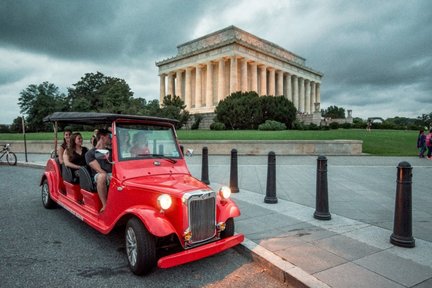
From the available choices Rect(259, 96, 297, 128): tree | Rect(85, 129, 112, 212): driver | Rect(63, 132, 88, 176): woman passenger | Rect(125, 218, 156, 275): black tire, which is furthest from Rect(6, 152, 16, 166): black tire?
Rect(259, 96, 297, 128): tree

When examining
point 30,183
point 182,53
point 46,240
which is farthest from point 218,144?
point 182,53

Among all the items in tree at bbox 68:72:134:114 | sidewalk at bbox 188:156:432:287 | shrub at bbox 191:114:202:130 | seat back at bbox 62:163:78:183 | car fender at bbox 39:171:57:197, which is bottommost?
sidewalk at bbox 188:156:432:287

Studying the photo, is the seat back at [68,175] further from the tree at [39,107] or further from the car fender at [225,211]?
the tree at [39,107]

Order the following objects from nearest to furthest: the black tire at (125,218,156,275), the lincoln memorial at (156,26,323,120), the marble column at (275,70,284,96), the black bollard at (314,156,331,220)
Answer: the black tire at (125,218,156,275) → the black bollard at (314,156,331,220) → the lincoln memorial at (156,26,323,120) → the marble column at (275,70,284,96)

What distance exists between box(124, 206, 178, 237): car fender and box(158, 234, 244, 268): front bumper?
0.27 metres

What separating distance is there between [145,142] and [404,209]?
3.97 metres

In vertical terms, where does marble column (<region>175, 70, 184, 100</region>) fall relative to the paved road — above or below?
above

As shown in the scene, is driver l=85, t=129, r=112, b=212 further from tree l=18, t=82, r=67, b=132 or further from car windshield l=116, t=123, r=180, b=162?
tree l=18, t=82, r=67, b=132

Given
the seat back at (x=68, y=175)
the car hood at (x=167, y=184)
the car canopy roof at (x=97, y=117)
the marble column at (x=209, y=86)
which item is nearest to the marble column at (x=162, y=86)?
the marble column at (x=209, y=86)

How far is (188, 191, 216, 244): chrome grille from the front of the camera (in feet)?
11.8

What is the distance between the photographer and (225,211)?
4.06 m

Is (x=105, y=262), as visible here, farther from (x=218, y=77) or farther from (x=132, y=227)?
(x=218, y=77)

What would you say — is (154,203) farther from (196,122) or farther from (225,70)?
(225,70)

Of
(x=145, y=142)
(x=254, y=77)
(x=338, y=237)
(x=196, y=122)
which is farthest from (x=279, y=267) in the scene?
(x=254, y=77)
